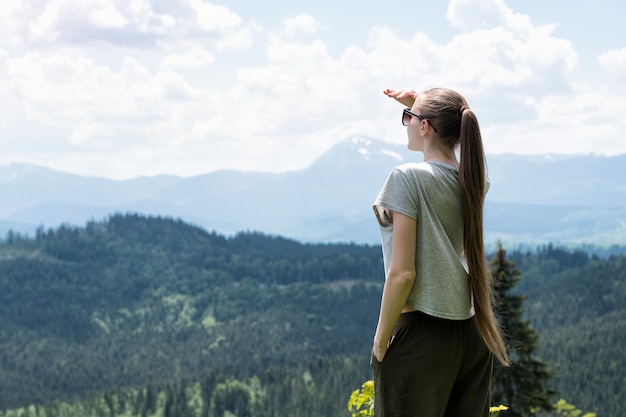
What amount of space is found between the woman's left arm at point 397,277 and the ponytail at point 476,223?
42cm

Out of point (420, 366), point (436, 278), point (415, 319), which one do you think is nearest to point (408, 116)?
point (436, 278)

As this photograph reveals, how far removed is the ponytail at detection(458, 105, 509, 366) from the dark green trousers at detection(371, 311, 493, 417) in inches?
6.5

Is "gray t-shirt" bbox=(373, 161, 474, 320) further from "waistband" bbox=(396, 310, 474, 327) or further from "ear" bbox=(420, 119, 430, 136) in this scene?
"ear" bbox=(420, 119, 430, 136)

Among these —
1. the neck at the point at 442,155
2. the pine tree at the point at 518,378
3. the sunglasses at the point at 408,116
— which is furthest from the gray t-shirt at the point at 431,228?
the pine tree at the point at 518,378

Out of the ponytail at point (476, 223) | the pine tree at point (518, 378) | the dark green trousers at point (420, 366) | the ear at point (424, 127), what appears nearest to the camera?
the dark green trousers at point (420, 366)

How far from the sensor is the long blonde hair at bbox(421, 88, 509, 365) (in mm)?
5184

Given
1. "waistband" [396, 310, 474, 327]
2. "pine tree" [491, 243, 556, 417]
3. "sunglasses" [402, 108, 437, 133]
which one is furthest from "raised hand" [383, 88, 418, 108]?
"pine tree" [491, 243, 556, 417]

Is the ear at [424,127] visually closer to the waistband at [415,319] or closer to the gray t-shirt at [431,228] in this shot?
the gray t-shirt at [431,228]

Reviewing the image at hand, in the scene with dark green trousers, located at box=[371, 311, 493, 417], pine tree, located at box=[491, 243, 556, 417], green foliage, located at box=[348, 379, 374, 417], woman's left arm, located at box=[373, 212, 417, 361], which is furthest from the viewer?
pine tree, located at box=[491, 243, 556, 417]

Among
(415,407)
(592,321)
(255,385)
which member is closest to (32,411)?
(255,385)

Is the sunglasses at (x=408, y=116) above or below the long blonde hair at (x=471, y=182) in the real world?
above

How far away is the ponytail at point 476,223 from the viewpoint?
17.0ft

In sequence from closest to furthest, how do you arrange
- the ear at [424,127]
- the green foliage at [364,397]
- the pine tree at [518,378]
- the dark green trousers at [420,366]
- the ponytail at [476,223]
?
the dark green trousers at [420,366], the ponytail at [476,223], the ear at [424,127], the green foliage at [364,397], the pine tree at [518,378]

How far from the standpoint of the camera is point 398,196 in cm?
496
